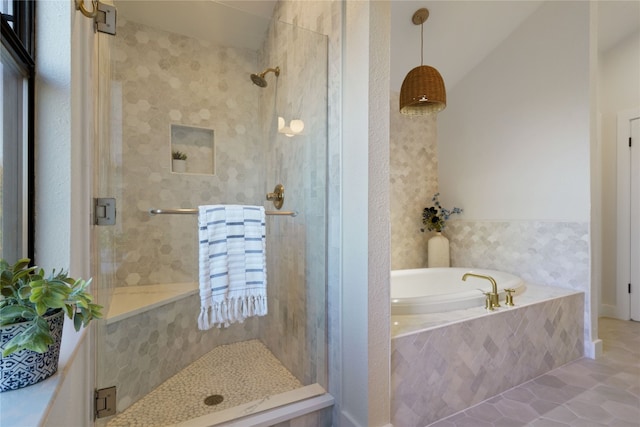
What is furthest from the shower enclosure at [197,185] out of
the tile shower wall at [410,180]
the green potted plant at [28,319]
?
the tile shower wall at [410,180]

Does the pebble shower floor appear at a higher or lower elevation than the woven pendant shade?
lower

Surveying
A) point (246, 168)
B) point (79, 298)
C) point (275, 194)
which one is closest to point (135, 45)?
point (246, 168)

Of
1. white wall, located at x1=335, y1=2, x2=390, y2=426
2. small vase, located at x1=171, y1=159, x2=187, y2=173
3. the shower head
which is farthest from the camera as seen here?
small vase, located at x1=171, y1=159, x2=187, y2=173

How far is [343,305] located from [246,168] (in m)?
1.20

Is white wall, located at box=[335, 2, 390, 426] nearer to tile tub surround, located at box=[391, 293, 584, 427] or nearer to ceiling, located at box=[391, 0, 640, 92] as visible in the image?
tile tub surround, located at box=[391, 293, 584, 427]

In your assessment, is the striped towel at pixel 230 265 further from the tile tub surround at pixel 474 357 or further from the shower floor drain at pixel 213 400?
the tile tub surround at pixel 474 357

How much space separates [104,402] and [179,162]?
1541mm

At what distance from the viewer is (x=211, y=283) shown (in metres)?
1.45

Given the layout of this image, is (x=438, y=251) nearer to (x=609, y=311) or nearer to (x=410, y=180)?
(x=410, y=180)

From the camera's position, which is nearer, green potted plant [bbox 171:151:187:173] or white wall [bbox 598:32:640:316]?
green potted plant [bbox 171:151:187:173]

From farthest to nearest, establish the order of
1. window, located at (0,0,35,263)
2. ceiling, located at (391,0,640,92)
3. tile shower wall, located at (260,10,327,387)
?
1. ceiling, located at (391,0,640,92)
2. tile shower wall, located at (260,10,327,387)
3. window, located at (0,0,35,263)

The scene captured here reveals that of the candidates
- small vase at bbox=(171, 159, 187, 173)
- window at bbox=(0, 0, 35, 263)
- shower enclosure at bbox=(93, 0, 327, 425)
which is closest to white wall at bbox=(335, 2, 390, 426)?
shower enclosure at bbox=(93, 0, 327, 425)

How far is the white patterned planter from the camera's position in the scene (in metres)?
0.56

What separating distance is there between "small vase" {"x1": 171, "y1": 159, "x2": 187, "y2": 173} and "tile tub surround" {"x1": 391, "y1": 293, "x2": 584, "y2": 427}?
Result: 1833mm
